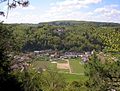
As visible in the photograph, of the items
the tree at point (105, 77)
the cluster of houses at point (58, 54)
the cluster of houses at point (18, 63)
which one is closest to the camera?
the cluster of houses at point (18, 63)

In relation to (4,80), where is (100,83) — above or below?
below

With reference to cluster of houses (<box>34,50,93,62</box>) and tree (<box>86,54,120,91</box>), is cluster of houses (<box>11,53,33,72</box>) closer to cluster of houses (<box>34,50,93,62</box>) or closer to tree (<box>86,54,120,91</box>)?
tree (<box>86,54,120,91</box>)

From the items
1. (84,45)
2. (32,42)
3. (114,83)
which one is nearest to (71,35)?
(84,45)

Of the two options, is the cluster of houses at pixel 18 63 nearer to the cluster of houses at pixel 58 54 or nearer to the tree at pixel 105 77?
the tree at pixel 105 77

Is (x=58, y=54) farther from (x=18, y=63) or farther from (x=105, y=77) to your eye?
(x=18, y=63)

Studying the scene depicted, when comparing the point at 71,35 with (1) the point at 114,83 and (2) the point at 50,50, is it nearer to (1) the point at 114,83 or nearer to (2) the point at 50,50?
(2) the point at 50,50

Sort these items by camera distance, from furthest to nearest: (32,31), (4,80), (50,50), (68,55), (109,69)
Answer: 1. (32,31)
2. (50,50)
3. (68,55)
4. (109,69)
5. (4,80)

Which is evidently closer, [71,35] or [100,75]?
[100,75]

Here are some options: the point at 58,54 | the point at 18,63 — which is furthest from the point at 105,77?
the point at 58,54

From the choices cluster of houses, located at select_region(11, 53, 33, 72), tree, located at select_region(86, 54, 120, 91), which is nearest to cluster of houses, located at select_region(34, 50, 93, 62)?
tree, located at select_region(86, 54, 120, 91)

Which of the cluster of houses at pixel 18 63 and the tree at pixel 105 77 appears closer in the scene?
the cluster of houses at pixel 18 63

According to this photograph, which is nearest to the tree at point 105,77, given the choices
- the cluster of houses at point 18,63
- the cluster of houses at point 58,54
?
the cluster of houses at point 18,63
